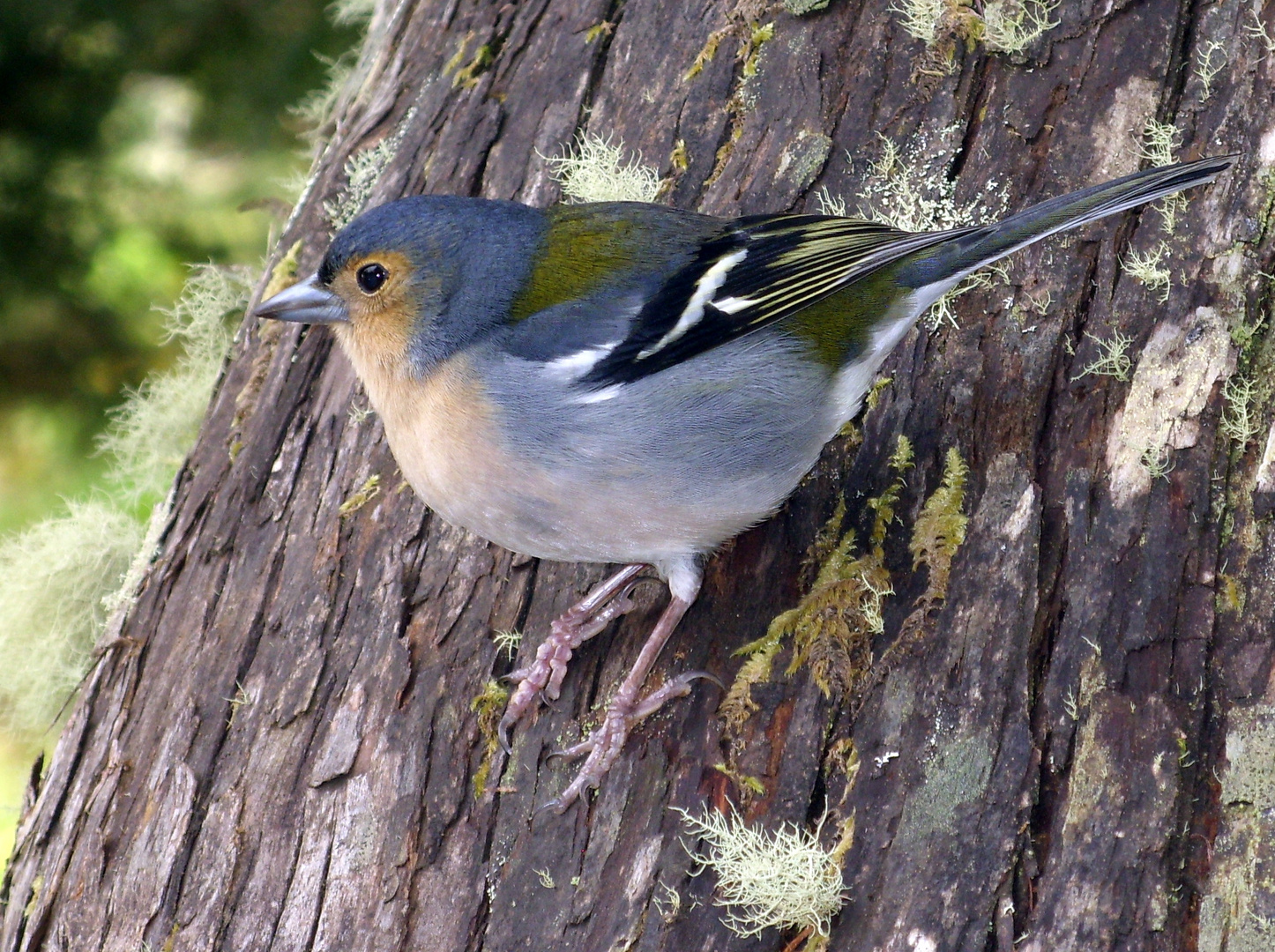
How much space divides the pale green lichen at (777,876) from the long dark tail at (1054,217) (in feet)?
4.51

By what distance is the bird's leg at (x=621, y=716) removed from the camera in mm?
2695

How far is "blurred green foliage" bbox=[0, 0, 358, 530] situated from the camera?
4.71m

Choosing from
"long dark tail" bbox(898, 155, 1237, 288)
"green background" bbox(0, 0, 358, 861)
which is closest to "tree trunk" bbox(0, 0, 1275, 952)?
"long dark tail" bbox(898, 155, 1237, 288)

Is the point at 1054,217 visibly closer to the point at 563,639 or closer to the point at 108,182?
the point at 563,639

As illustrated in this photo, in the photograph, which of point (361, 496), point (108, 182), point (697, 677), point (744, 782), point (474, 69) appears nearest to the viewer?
point (744, 782)

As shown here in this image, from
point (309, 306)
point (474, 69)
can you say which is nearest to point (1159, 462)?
point (309, 306)

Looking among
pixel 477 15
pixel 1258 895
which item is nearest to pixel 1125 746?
pixel 1258 895

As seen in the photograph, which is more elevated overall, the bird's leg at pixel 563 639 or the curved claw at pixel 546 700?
the bird's leg at pixel 563 639

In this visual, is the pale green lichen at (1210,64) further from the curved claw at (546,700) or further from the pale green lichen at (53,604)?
the pale green lichen at (53,604)

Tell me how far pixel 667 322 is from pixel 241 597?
1.47 meters

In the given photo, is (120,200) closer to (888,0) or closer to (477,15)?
(477,15)

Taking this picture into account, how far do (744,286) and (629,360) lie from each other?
0.35 meters

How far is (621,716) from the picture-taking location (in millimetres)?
2775

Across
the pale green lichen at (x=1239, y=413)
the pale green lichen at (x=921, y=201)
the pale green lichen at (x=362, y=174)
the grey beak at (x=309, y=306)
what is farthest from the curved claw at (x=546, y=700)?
the pale green lichen at (x=362, y=174)
